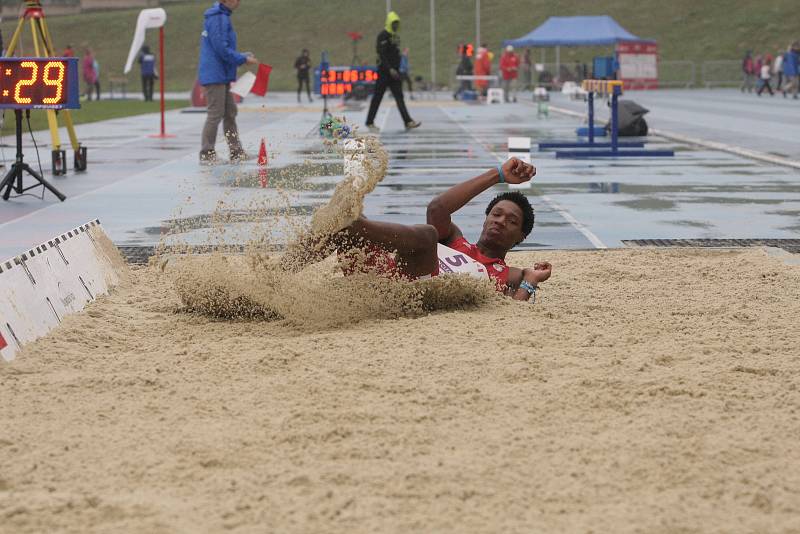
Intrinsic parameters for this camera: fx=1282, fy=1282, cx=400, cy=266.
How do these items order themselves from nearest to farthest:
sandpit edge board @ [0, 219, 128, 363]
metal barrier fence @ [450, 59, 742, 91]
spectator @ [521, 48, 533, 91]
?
sandpit edge board @ [0, 219, 128, 363], spectator @ [521, 48, 533, 91], metal barrier fence @ [450, 59, 742, 91]

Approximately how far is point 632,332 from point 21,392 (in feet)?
9.40

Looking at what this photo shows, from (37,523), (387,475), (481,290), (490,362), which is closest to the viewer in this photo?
(37,523)

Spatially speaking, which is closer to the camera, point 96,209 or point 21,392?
point 21,392

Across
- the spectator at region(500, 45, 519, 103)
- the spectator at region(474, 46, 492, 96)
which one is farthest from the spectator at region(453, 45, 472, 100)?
the spectator at region(500, 45, 519, 103)

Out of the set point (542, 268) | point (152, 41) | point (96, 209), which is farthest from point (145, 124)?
point (152, 41)

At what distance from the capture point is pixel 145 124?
3025cm

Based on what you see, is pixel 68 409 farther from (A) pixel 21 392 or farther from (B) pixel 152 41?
(B) pixel 152 41

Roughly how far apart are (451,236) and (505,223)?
0.29m

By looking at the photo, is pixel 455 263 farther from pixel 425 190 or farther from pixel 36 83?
pixel 425 190

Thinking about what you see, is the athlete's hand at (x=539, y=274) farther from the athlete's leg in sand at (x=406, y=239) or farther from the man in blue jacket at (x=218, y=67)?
the man in blue jacket at (x=218, y=67)

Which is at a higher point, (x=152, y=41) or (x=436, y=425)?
(x=152, y=41)

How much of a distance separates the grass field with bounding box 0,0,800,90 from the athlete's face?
6595 cm

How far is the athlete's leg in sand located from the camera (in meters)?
6.23

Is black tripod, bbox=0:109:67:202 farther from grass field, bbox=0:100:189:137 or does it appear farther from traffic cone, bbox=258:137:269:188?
grass field, bbox=0:100:189:137
